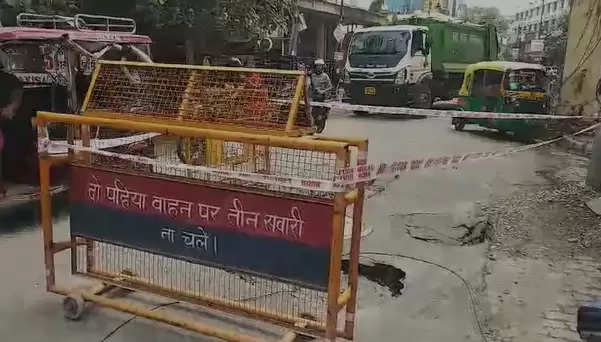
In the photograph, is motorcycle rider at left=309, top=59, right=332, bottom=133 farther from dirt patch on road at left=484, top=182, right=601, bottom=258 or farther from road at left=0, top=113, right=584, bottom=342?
dirt patch on road at left=484, top=182, right=601, bottom=258

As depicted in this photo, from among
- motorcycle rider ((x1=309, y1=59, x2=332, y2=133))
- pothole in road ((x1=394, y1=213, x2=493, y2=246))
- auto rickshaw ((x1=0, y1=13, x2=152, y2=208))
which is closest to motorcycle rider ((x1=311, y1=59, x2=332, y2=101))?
motorcycle rider ((x1=309, y1=59, x2=332, y2=133))

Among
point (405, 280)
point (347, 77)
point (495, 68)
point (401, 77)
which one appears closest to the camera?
point (405, 280)

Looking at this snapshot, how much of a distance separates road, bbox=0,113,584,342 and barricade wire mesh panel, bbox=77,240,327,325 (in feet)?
0.94

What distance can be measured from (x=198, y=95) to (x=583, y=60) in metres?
10.9

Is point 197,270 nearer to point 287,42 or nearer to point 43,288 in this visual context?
point 43,288

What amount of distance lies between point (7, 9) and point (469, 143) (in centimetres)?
905

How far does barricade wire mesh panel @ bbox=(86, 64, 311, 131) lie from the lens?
373 cm

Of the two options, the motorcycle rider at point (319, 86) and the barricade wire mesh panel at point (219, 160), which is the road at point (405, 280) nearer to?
the barricade wire mesh panel at point (219, 160)

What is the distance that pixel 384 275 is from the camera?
194 inches

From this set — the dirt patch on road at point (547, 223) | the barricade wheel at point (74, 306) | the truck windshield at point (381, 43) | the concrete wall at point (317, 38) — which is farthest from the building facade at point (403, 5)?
the barricade wheel at point (74, 306)

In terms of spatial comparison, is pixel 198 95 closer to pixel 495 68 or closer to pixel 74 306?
pixel 74 306

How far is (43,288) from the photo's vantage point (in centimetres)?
442

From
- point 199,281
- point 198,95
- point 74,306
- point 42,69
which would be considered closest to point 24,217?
point 42,69

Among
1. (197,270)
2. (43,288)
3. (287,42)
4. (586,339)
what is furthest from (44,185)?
(287,42)
